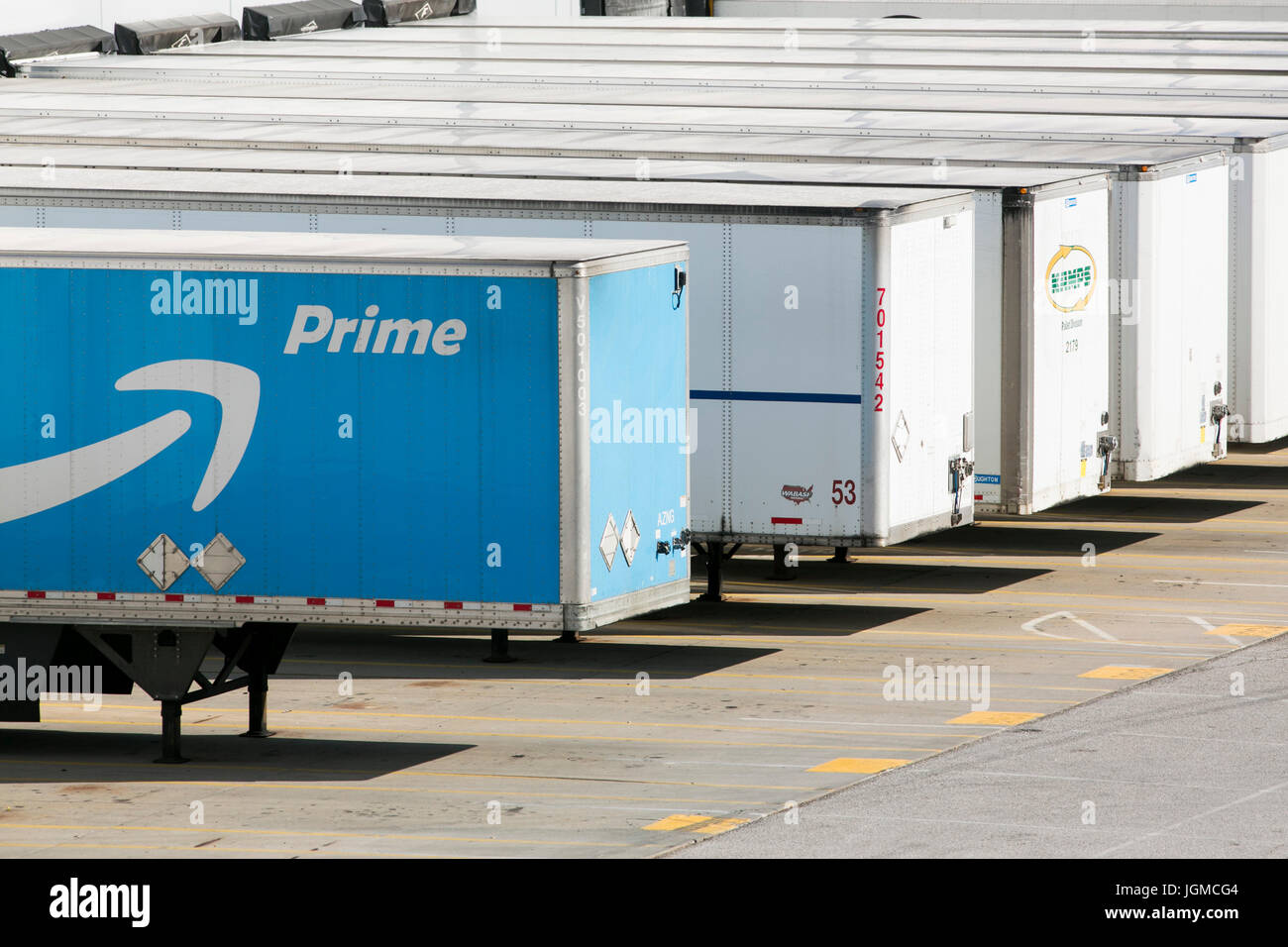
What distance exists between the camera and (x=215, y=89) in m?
37.3

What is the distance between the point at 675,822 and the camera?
14.9m

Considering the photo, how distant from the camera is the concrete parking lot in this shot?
48.8 ft

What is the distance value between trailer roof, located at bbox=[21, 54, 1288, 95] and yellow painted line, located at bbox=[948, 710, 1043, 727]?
21.3 metres

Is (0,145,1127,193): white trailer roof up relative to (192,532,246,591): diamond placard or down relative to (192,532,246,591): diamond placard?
up

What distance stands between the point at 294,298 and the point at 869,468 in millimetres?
6764

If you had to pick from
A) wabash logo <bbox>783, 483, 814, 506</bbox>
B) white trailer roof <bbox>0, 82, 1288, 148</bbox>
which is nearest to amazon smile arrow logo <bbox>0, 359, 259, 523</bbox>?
wabash logo <bbox>783, 483, 814, 506</bbox>

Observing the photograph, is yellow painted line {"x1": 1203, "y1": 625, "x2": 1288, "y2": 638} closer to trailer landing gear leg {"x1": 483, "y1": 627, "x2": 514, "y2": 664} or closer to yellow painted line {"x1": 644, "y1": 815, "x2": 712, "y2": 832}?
trailer landing gear leg {"x1": 483, "y1": 627, "x2": 514, "y2": 664}

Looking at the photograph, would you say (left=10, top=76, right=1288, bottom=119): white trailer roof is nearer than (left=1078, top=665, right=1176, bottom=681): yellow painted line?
No

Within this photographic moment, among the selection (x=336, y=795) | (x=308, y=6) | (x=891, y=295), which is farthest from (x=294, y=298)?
(x=308, y=6)

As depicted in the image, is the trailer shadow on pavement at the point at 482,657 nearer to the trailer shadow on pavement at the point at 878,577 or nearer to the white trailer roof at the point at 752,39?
the trailer shadow on pavement at the point at 878,577

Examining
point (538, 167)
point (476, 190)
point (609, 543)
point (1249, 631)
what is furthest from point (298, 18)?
point (609, 543)

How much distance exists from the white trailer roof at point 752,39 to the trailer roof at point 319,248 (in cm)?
2946

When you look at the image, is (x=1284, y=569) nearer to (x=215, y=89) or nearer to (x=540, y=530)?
(x=540, y=530)

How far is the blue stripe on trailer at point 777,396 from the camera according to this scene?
21344 mm
